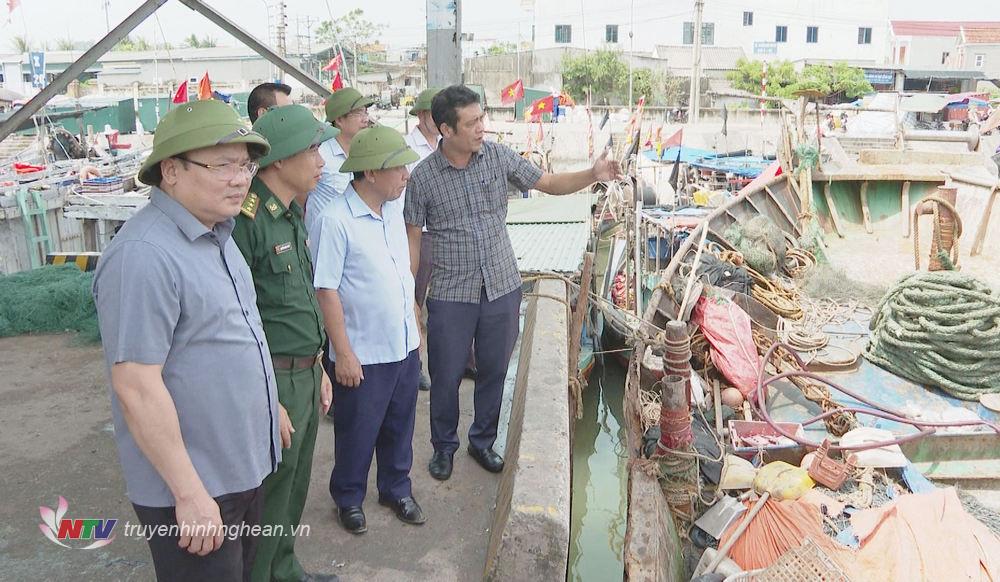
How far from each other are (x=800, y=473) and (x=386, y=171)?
3734mm

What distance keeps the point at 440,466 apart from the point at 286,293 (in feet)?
4.75

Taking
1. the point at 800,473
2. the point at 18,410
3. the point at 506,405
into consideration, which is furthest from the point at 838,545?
the point at 18,410

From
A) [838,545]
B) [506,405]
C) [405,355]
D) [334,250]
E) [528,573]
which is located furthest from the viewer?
[506,405]

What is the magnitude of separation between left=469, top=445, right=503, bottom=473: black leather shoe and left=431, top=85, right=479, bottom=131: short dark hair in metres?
1.61

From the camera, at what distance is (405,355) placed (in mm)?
3004

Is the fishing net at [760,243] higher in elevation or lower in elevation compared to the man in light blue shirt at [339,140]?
lower

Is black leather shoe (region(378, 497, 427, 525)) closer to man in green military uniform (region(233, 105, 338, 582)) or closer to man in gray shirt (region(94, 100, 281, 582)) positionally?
man in green military uniform (region(233, 105, 338, 582))

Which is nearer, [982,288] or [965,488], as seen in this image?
[965,488]

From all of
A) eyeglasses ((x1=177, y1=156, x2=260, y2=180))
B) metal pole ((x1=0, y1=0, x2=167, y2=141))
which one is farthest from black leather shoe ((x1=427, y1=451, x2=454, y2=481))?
metal pole ((x1=0, y1=0, x2=167, y2=141))

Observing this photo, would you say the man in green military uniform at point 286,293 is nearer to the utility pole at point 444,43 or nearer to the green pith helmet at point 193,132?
the green pith helmet at point 193,132

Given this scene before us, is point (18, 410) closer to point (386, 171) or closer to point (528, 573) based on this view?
point (386, 171)

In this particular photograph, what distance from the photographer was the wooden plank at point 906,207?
10.7 m

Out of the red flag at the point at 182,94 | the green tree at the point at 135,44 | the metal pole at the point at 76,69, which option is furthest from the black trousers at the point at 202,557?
the green tree at the point at 135,44

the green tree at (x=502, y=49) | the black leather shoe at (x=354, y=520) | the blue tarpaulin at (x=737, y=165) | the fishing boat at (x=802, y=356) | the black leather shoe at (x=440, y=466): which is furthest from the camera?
the green tree at (x=502, y=49)
